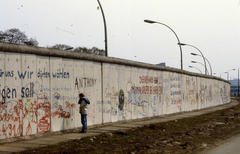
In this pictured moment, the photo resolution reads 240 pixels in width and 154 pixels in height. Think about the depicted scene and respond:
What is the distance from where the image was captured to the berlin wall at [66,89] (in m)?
9.35

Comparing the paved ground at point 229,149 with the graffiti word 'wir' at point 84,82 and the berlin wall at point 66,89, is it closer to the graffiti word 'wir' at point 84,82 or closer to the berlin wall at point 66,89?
the berlin wall at point 66,89

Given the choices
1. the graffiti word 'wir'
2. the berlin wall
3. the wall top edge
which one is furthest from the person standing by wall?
the wall top edge

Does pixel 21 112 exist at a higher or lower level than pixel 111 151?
higher

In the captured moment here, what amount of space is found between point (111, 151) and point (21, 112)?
375 cm

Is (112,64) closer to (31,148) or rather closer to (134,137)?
(134,137)

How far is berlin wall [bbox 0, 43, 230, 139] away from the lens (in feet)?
30.7

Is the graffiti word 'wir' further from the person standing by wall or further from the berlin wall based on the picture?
the person standing by wall

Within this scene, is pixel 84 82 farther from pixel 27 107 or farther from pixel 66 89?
pixel 27 107

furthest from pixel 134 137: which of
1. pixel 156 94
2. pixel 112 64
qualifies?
pixel 156 94

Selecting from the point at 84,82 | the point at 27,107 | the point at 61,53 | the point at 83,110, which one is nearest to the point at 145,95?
the point at 84,82

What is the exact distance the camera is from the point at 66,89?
11578 millimetres

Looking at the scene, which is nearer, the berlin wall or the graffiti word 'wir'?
the berlin wall

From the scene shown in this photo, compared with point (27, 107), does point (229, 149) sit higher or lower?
lower

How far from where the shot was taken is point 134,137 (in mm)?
10273
